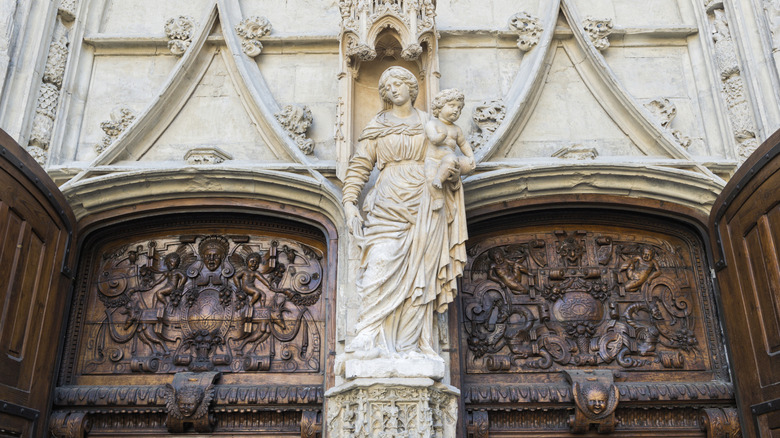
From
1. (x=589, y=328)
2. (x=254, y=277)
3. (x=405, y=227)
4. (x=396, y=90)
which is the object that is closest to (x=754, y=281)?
(x=589, y=328)

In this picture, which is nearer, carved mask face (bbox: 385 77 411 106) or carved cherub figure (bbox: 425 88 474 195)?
carved cherub figure (bbox: 425 88 474 195)

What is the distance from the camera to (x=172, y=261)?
506cm

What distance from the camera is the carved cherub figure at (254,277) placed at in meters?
4.95

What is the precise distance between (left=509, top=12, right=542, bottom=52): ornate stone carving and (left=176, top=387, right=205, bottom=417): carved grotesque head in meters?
3.48

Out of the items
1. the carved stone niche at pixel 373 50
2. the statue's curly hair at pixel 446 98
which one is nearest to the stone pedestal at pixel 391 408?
the carved stone niche at pixel 373 50

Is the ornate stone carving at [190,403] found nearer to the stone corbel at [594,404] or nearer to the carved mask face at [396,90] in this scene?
the carved mask face at [396,90]

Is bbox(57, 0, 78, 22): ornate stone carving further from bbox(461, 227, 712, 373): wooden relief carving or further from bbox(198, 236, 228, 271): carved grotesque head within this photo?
bbox(461, 227, 712, 373): wooden relief carving

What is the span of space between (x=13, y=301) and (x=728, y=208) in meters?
4.52

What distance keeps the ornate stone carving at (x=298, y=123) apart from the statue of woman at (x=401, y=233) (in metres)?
0.66

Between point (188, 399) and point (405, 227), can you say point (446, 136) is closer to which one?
point (405, 227)

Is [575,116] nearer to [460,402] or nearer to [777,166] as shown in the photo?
[777,166]

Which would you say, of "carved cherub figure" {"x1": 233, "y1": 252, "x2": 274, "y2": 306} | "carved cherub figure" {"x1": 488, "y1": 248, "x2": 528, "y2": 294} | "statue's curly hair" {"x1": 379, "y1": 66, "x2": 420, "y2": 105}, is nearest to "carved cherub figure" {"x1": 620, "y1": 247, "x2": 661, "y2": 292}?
"carved cherub figure" {"x1": 488, "y1": 248, "x2": 528, "y2": 294}

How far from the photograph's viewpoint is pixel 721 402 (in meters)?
4.59

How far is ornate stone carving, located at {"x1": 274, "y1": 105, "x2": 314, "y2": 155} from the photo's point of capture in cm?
491
